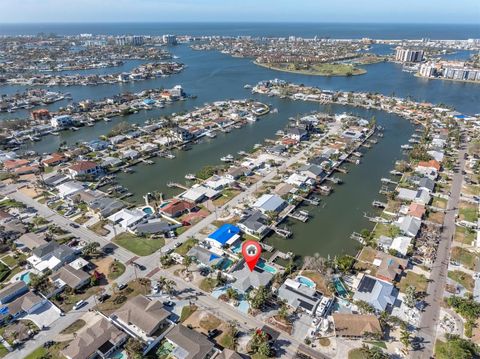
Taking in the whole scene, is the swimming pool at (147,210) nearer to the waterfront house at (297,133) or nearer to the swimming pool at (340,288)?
the swimming pool at (340,288)

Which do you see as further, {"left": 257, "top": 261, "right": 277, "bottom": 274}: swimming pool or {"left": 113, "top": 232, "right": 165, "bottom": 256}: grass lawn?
{"left": 113, "top": 232, "right": 165, "bottom": 256}: grass lawn

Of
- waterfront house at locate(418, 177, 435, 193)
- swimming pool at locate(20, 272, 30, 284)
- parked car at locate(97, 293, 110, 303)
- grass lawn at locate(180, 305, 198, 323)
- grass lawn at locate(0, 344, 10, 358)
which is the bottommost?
grass lawn at locate(0, 344, 10, 358)

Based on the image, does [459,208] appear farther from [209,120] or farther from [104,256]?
[209,120]

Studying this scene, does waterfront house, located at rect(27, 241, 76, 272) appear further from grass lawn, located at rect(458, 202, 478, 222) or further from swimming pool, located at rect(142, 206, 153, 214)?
grass lawn, located at rect(458, 202, 478, 222)

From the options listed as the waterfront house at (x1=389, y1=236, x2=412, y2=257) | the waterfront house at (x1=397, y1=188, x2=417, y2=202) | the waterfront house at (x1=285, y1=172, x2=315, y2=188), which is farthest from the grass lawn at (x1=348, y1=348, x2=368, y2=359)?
the waterfront house at (x1=397, y1=188, x2=417, y2=202)

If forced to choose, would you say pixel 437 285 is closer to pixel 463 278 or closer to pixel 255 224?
pixel 463 278

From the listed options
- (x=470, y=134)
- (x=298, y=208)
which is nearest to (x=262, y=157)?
(x=298, y=208)
